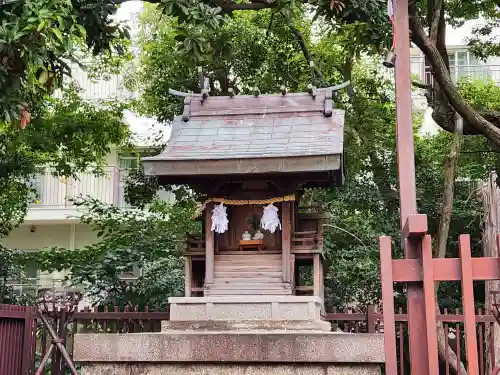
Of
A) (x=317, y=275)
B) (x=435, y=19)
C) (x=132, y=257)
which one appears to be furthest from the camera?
(x=132, y=257)

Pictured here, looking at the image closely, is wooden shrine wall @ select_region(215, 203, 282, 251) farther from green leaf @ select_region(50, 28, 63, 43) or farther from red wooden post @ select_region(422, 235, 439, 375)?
red wooden post @ select_region(422, 235, 439, 375)

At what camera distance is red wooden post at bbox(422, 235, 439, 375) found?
3.29m

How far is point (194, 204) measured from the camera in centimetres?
1506

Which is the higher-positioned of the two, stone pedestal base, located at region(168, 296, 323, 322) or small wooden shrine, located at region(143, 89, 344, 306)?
small wooden shrine, located at region(143, 89, 344, 306)

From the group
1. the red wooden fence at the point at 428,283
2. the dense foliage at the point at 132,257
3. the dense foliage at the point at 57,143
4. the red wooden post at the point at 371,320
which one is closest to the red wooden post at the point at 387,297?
the red wooden fence at the point at 428,283

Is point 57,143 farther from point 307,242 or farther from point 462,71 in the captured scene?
point 462,71

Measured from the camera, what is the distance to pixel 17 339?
814 centimetres

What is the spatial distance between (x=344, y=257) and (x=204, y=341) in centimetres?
642

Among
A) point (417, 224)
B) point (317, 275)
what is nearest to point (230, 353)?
point (317, 275)

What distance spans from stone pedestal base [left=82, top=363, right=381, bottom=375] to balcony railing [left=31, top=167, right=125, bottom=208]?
32.6ft

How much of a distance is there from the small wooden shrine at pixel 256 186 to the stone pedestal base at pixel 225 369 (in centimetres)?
124

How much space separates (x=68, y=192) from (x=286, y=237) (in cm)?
1093

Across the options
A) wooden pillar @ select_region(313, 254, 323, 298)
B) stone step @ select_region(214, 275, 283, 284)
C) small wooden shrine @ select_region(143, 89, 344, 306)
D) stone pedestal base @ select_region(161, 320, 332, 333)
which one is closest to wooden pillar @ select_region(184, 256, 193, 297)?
small wooden shrine @ select_region(143, 89, 344, 306)

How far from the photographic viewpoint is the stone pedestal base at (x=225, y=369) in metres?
7.57
